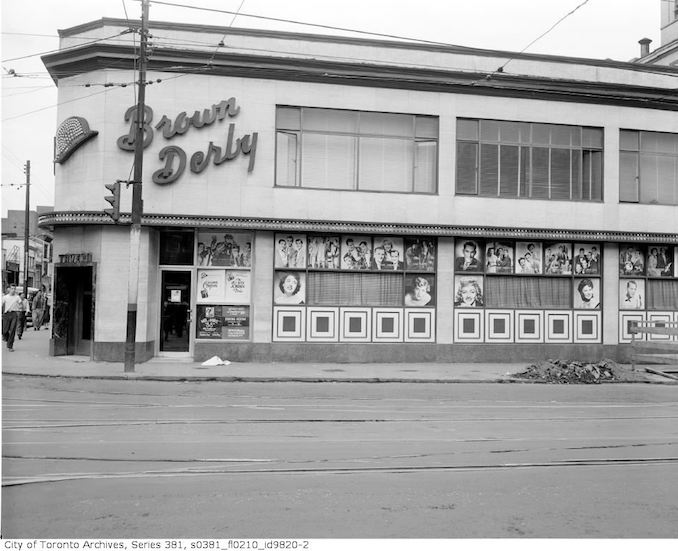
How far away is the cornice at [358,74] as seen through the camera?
58.9ft

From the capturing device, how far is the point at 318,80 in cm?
1895

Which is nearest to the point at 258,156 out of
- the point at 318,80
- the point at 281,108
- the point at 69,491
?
the point at 281,108

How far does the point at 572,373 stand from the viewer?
16578 millimetres

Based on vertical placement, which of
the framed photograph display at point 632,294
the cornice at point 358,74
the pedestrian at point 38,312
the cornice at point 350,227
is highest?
the cornice at point 358,74

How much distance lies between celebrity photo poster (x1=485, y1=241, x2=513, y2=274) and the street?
7751 mm

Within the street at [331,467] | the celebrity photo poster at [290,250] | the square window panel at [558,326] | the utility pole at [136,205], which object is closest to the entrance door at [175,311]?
the celebrity photo poster at [290,250]

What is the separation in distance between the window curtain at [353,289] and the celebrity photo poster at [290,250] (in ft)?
1.66

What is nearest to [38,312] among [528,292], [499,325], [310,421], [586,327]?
[499,325]

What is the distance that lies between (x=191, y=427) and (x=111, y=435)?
3.55 feet

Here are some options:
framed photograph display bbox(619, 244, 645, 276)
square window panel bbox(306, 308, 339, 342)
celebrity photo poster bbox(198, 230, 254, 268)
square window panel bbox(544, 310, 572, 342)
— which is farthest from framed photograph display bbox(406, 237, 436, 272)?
framed photograph display bbox(619, 244, 645, 276)

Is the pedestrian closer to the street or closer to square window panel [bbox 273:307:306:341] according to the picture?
square window panel [bbox 273:307:306:341]

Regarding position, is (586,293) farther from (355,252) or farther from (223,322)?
(223,322)

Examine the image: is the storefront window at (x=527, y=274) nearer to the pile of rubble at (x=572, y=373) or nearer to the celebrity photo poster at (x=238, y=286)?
the pile of rubble at (x=572, y=373)

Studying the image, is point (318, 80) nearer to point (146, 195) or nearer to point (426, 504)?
point (146, 195)
